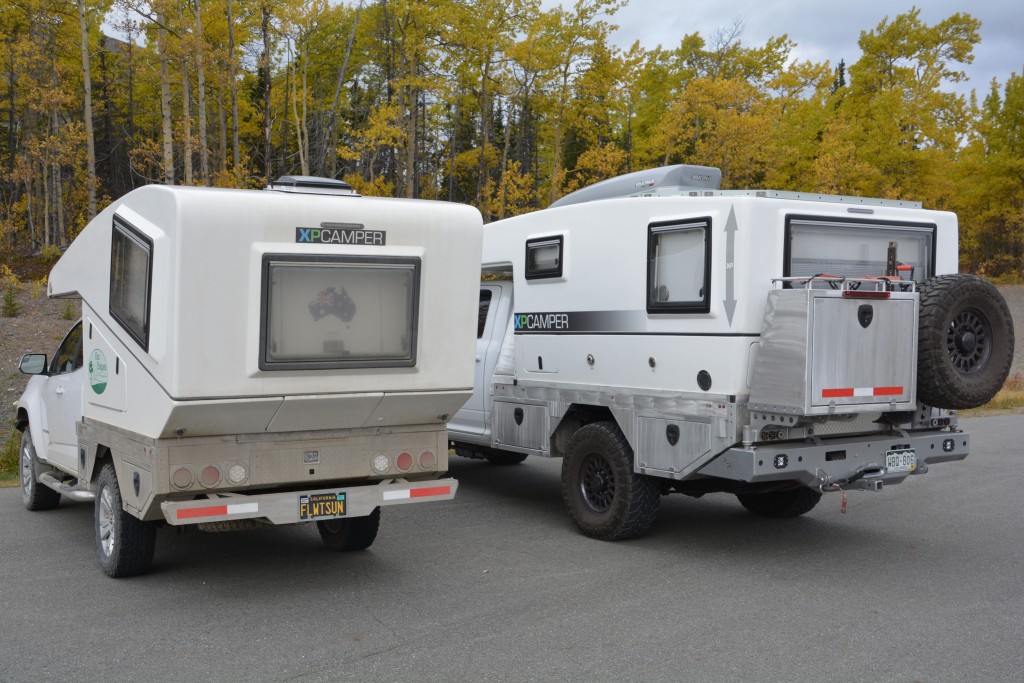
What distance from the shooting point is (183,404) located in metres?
5.54

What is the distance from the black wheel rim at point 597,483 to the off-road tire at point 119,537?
351 cm

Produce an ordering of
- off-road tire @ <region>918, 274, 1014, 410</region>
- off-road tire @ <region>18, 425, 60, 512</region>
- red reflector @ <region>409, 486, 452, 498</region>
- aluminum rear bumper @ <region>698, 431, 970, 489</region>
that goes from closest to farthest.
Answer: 1. red reflector @ <region>409, 486, 452, 498</region>
2. aluminum rear bumper @ <region>698, 431, 970, 489</region>
3. off-road tire @ <region>918, 274, 1014, 410</region>
4. off-road tire @ <region>18, 425, 60, 512</region>

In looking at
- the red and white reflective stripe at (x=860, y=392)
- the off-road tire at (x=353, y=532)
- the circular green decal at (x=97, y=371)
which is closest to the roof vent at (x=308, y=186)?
the circular green decal at (x=97, y=371)

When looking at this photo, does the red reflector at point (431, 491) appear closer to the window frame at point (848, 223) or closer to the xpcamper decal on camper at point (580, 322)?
the xpcamper decal on camper at point (580, 322)

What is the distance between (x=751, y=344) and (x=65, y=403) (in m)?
5.69

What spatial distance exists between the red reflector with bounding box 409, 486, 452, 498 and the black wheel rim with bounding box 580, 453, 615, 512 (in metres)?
1.70

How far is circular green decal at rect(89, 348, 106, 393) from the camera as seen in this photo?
21.9ft

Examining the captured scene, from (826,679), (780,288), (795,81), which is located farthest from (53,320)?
(795,81)

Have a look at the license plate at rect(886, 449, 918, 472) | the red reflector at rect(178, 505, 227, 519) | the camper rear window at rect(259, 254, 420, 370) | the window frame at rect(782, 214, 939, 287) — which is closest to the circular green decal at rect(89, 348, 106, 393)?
the red reflector at rect(178, 505, 227, 519)

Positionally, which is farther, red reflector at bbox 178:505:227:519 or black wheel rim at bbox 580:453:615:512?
black wheel rim at bbox 580:453:615:512

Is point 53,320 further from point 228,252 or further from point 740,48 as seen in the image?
point 740,48

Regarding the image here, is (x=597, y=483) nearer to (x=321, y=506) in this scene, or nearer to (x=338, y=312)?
(x=321, y=506)

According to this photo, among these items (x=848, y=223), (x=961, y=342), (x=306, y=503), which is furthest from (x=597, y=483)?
(x=961, y=342)

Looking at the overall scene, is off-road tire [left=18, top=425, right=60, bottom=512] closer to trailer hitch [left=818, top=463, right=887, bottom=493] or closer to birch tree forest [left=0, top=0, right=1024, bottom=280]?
trailer hitch [left=818, top=463, right=887, bottom=493]
